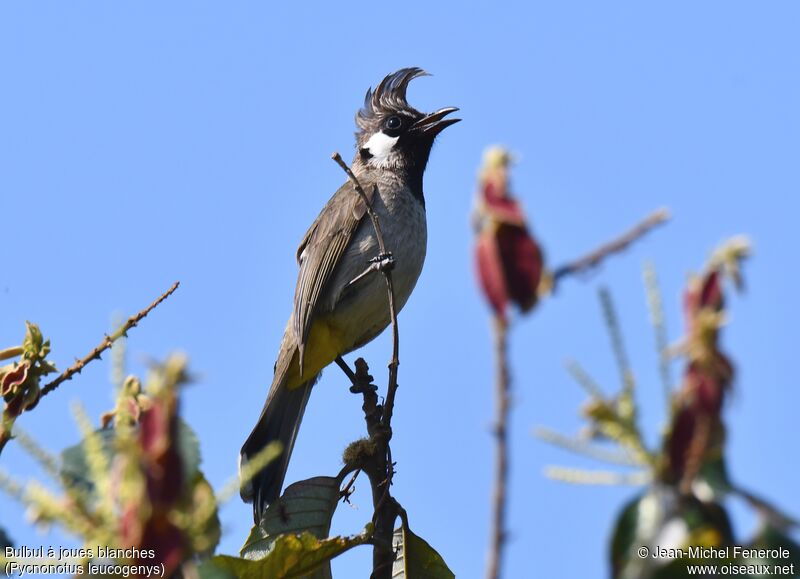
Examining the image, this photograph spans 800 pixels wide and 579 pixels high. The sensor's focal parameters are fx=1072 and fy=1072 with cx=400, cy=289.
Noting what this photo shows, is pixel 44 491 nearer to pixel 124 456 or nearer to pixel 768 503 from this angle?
pixel 124 456

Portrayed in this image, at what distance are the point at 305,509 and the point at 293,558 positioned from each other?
96cm

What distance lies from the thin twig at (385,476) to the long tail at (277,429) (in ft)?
4.42

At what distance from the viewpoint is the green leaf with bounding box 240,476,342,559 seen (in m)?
3.41

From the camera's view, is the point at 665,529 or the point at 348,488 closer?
the point at 665,529

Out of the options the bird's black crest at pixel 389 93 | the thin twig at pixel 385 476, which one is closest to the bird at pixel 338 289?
the bird's black crest at pixel 389 93

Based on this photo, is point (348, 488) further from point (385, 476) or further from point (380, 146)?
point (380, 146)

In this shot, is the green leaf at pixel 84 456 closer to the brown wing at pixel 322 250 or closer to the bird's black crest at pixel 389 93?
the brown wing at pixel 322 250

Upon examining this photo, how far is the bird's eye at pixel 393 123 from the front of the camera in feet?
23.6

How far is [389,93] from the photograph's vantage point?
24.6 ft

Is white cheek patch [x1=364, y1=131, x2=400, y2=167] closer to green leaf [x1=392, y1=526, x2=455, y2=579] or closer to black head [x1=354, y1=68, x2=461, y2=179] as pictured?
black head [x1=354, y1=68, x2=461, y2=179]

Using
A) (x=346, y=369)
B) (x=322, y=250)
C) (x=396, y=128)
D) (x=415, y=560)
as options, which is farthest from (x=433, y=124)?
(x=415, y=560)

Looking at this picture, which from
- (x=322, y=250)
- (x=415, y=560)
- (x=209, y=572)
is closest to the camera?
(x=209, y=572)

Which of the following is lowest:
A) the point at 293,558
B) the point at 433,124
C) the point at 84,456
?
the point at 84,456

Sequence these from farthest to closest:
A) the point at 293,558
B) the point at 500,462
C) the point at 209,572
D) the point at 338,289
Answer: the point at 338,289, the point at 293,558, the point at 209,572, the point at 500,462
